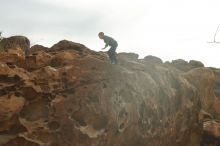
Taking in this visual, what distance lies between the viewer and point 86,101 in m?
15.0

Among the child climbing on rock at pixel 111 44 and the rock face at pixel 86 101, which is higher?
the child climbing on rock at pixel 111 44

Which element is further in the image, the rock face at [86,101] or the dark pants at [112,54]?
the dark pants at [112,54]

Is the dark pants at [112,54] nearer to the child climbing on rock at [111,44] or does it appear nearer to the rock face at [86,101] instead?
the child climbing on rock at [111,44]

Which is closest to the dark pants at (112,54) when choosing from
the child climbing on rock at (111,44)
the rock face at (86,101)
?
the child climbing on rock at (111,44)

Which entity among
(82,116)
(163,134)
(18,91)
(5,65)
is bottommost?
(163,134)

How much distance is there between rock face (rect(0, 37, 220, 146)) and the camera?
13.9 meters

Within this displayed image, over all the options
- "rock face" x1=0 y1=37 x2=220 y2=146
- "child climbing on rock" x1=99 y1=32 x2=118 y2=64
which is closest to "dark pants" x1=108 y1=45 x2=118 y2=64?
"child climbing on rock" x1=99 y1=32 x2=118 y2=64

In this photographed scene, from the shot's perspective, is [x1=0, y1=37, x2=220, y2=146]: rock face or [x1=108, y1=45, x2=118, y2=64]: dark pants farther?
[x1=108, y1=45, x2=118, y2=64]: dark pants

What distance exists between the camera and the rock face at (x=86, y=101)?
13883 mm

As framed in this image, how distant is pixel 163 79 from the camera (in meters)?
19.6

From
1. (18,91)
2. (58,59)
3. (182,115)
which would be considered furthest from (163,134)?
(18,91)

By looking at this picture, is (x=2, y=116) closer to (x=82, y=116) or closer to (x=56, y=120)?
(x=56, y=120)

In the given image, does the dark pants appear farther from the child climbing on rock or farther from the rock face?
the rock face

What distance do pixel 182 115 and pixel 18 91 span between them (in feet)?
30.8
